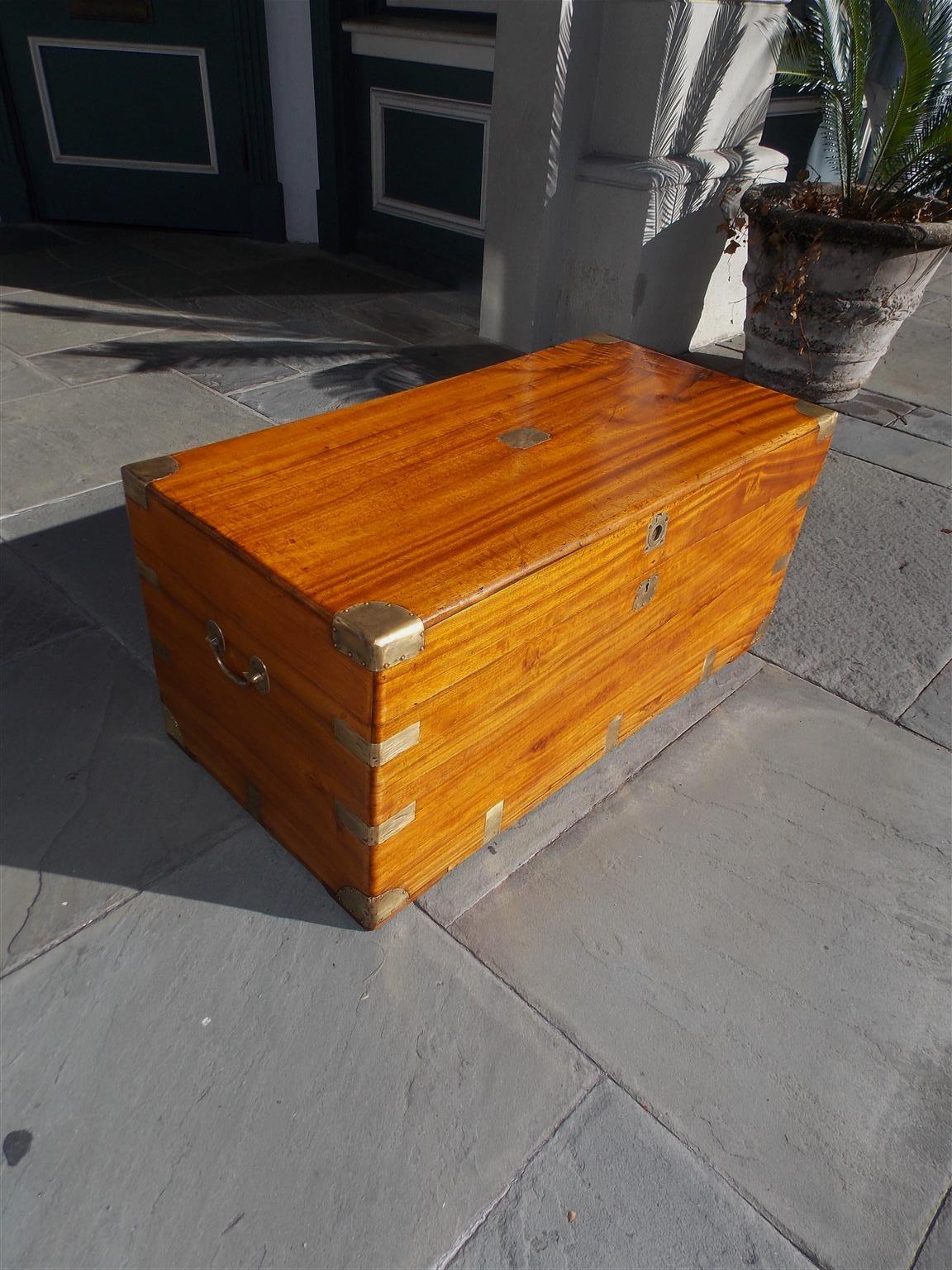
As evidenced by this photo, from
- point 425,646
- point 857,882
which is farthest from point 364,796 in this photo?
point 857,882

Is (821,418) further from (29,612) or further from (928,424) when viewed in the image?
(928,424)

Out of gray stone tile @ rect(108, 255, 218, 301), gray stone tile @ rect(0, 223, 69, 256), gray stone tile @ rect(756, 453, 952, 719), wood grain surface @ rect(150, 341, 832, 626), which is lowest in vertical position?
gray stone tile @ rect(756, 453, 952, 719)

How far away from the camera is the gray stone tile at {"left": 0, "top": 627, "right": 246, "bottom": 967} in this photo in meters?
1.65

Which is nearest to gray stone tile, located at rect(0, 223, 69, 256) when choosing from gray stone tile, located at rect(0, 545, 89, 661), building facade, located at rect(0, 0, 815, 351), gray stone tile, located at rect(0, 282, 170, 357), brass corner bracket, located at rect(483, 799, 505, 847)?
building facade, located at rect(0, 0, 815, 351)

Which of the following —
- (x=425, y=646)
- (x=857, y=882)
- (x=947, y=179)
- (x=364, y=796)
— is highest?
(x=947, y=179)

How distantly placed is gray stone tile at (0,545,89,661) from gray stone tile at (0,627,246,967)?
0.06 meters

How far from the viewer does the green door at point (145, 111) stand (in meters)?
5.00

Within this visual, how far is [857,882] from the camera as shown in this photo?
5.94ft

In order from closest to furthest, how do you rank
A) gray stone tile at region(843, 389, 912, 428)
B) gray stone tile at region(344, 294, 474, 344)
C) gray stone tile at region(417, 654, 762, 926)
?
gray stone tile at region(417, 654, 762, 926) < gray stone tile at region(843, 389, 912, 428) < gray stone tile at region(344, 294, 474, 344)

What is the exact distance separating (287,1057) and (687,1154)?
2.10 ft

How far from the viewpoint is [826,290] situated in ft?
12.1

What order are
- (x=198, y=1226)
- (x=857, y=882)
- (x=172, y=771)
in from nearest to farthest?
(x=198, y=1226) → (x=857, y=882) → (x=172, y=771)

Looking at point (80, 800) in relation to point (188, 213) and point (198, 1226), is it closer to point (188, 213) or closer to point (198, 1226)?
point (198, 1226)

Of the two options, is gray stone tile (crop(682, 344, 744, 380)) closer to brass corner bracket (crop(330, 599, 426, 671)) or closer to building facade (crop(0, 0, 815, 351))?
building facade (crop(0, 0, 815, 351))
